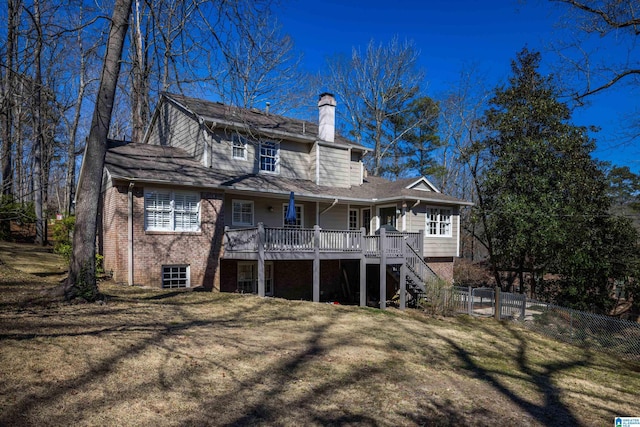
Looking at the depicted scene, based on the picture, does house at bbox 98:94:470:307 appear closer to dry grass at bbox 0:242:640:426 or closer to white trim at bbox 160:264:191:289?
white trim at bbox 160:264:191:289

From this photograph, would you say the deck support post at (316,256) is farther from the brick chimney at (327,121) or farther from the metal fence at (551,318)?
the brick chimney at (327,121)

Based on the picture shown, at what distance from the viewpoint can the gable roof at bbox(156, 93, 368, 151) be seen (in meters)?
16.9

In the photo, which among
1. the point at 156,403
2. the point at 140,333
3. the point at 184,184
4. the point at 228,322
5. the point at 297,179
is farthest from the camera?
the point at 297,179

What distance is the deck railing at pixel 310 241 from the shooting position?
1470 cm

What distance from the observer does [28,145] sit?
87.9 ft

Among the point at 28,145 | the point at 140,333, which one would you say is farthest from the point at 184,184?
the point at 28,145

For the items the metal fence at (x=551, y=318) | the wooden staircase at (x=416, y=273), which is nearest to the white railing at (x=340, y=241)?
the wooden staircase at (x=416, y=273)

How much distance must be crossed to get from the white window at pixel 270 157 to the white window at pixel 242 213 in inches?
81.0

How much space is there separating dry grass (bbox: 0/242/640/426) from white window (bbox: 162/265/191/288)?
433 centimetres

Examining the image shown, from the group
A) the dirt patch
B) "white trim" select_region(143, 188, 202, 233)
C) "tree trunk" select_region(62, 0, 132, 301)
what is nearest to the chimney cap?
"white trim" select_region(143, 188, 202, 233)

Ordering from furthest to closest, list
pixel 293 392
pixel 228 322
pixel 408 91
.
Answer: pixel 408 91 < pixel 228 322 < pixel 293 392

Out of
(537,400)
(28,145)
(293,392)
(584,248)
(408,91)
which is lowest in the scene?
(537,400)

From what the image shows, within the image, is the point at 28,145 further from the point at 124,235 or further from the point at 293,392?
the point at 293,392

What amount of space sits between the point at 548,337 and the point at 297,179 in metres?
12.0
